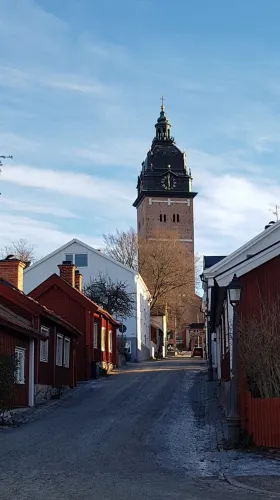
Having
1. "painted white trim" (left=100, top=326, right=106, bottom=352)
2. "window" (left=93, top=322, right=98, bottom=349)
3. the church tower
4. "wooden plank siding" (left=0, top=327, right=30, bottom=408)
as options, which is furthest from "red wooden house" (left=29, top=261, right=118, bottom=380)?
the church tower

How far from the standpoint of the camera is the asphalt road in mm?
9727

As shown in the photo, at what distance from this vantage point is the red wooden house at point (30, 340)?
69.3 ft

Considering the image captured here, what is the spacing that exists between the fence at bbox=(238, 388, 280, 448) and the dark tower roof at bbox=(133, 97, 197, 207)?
9428 centimetres

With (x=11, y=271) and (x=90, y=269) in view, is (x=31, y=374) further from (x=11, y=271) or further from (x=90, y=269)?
(x=90, y=269)

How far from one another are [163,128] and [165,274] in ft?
174

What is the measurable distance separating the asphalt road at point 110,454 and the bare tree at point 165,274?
4425cm

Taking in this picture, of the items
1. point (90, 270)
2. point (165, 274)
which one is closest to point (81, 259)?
point (90, 270)

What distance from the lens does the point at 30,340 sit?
2295 centimetres

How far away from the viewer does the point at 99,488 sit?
9.91 metres

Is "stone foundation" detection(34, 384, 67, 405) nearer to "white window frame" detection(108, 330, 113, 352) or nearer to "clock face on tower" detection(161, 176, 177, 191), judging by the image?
"white window frame" detection(108, 330, 113, 352)

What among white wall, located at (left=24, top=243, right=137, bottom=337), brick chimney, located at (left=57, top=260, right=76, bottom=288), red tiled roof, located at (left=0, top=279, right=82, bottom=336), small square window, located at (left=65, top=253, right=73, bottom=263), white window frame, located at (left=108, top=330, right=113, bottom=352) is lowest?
white window frame, located at (left=108, top=330, right=113, bottom=352)

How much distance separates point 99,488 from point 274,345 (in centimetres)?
551

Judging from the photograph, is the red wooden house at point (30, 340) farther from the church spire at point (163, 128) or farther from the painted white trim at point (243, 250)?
the church spire at point (163, 128)

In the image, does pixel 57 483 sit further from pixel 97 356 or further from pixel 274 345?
pixel 97 356
